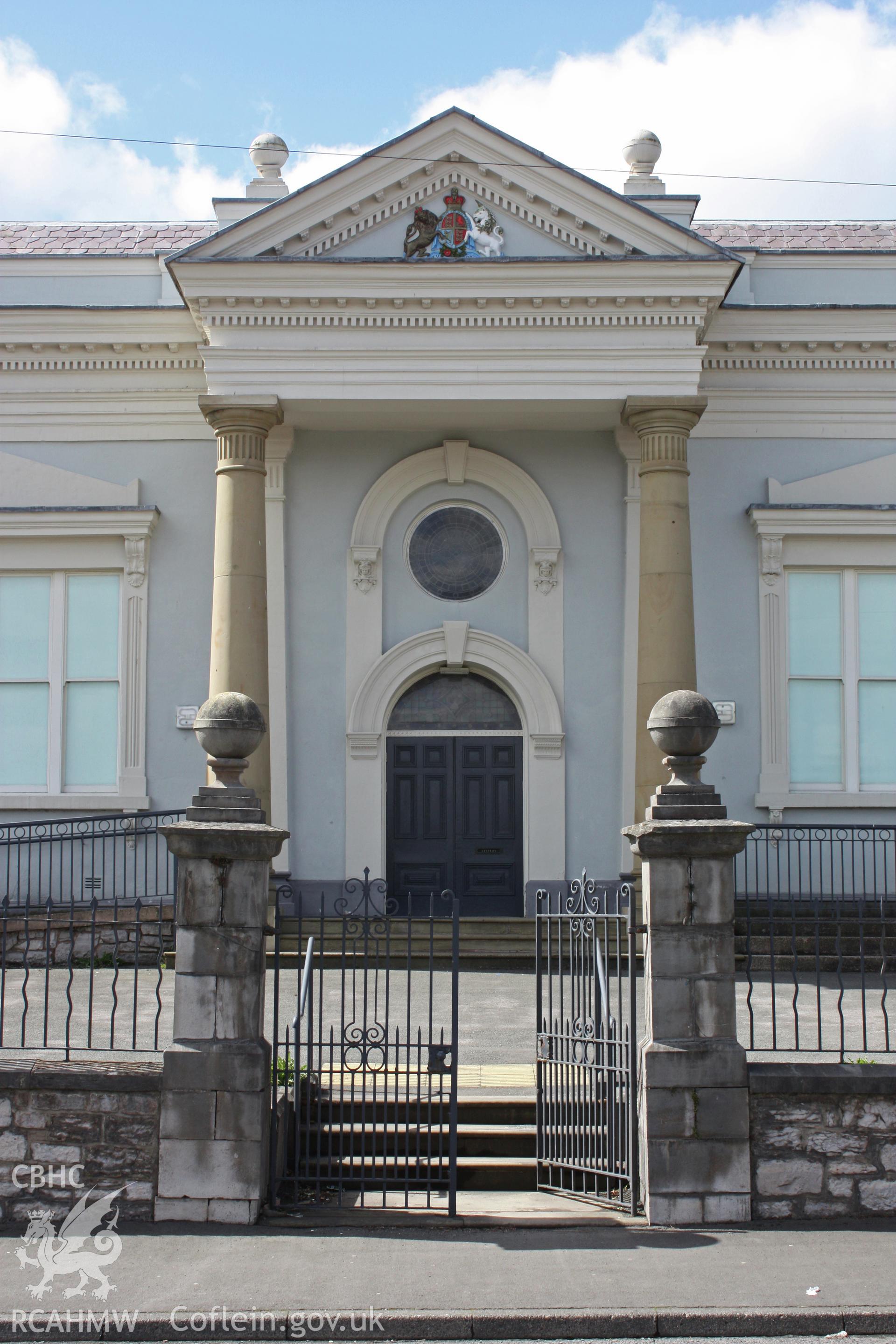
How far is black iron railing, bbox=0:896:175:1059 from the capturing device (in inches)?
290

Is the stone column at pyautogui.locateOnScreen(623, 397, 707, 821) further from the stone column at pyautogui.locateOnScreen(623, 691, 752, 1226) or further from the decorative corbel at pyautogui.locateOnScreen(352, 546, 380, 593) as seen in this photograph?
the stone column at pyautogui.locateOnScreen(623, 691, 752, 1226)

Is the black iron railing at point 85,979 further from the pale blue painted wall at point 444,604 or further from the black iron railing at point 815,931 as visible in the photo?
the black iron railing at point 815,931

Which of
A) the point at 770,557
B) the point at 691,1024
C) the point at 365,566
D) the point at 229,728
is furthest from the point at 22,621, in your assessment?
the point at 691,1024

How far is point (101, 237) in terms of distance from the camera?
1714 centimetres

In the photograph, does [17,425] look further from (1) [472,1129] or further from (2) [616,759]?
(1) [472,1129]

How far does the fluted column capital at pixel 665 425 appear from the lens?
13.8 m

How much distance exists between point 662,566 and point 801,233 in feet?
20.1

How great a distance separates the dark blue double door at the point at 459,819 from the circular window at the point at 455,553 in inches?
71.1

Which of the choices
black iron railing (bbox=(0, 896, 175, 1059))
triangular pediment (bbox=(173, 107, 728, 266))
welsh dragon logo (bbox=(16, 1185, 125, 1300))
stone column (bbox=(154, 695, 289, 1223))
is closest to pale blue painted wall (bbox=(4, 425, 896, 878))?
black iron railing (bbox=(0, 896, 175, 1059))

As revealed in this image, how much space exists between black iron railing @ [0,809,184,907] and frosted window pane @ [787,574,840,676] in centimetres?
736

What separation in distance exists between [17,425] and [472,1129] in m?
10.8

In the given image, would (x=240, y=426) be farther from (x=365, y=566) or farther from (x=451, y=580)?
(x=451, y=580)

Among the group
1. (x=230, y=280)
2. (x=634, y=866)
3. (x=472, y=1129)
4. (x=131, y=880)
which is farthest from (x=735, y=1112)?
(x=230, y=280)

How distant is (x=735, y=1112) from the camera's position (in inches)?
275
